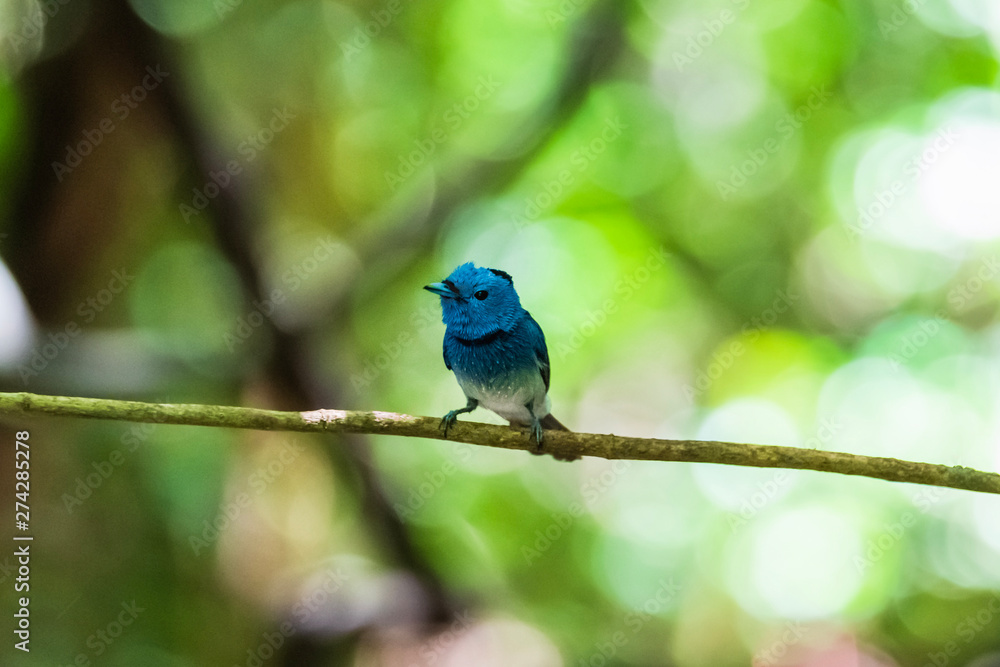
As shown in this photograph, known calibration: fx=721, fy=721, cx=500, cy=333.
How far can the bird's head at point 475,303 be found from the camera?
3748 millimetres

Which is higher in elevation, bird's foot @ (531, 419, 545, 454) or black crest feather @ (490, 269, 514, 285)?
black crest feather @ (490, 269, 514, 285)

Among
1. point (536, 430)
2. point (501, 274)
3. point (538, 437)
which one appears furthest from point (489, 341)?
point (538, 437)

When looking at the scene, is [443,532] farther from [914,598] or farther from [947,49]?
[947,49]

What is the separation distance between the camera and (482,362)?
381cm

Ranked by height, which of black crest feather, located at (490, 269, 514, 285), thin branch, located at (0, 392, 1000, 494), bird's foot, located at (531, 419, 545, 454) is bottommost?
thin branch, located at (0, 392, 1000, 494)

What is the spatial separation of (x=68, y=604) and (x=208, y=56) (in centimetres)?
394

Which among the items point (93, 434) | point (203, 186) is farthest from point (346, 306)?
point (93, 434)

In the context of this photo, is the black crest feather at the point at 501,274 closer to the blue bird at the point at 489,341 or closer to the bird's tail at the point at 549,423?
the blue bird at the point at 489,341

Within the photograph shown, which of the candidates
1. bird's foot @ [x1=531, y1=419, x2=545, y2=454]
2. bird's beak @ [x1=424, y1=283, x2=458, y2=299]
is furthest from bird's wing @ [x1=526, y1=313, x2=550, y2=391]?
bird's foot @ [x1=531, y1=419, x2=545, y2=454]

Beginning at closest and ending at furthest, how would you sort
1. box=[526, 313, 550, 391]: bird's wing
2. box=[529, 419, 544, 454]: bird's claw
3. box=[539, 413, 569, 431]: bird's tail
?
box=[529, 419, 544, 454]: bird's claw
box=[526, 313, 550, 391]: bird's wing
box=[539, 413, 569, 431]: bird's tail

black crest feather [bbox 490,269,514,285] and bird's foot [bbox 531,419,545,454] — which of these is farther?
black crest feather [bbox 490,269,514,285]

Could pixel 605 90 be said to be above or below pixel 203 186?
above

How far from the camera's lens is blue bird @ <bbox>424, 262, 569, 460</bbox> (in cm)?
376

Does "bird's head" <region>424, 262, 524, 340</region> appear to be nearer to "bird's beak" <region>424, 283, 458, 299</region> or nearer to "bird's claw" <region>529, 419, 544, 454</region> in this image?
"bird's beak" <region>424, 283, 458, 299</region>
